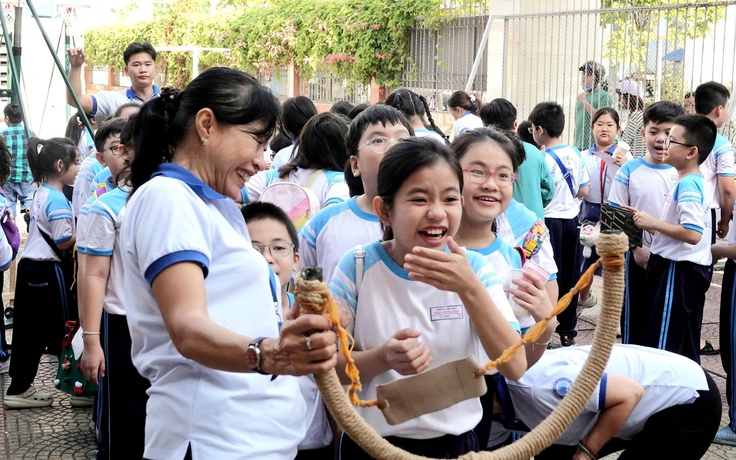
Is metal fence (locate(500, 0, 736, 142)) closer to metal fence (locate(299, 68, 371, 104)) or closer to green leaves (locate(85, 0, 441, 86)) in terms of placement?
green leaves (locate(85, 0, 441, 86))

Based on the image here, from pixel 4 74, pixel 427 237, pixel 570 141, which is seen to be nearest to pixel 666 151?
pixel 427 237

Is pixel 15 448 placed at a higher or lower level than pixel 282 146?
lower

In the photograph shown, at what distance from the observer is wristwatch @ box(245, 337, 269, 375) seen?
1677mm

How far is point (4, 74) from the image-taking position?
1265 centimetres

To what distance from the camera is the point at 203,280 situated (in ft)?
6.11

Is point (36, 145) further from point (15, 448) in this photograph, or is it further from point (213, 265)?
point (213, 265)

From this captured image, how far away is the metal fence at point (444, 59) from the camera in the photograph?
13.5 m

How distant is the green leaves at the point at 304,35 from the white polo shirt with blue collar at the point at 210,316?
13.0 m

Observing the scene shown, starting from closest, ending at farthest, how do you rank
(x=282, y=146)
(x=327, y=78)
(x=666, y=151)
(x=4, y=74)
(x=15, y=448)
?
(x=15, y=448)
(x=666, y=151)
(x=282, y=146)
(x=4, y=74)
(x=327, y=78)

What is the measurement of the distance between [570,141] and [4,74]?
784 cm

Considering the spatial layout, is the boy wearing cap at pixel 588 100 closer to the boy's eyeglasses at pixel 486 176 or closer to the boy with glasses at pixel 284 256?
the boy's eyeglasses at pixel 486 176

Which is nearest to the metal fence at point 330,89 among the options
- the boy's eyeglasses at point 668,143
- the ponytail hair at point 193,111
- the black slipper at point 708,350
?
the black slipper at point 708,350

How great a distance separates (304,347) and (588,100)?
9269 millimetres

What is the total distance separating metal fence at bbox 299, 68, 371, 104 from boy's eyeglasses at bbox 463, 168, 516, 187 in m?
14.1
